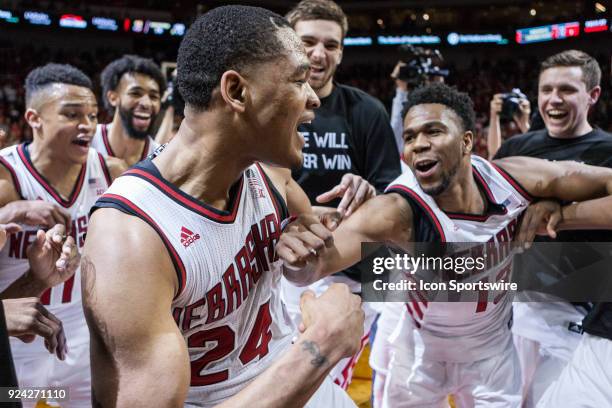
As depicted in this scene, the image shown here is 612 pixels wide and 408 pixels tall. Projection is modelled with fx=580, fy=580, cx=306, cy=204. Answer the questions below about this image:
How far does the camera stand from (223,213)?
163cm

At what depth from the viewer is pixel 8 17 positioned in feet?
53.4

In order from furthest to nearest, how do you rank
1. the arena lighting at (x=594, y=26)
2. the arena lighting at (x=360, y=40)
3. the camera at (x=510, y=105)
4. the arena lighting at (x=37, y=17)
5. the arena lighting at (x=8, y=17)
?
the arena lighting at (x=360, y=40), the arena lighting at (x=37, y=17), the arena lighting at (x=8, y=17), the arena lighting at (x=594, y=26), the camera at (x=510, y=105)

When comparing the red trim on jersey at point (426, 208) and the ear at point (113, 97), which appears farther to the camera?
the ear at point (113, 97)

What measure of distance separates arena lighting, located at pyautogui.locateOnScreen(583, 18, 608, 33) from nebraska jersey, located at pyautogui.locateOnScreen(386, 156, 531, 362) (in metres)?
14.1

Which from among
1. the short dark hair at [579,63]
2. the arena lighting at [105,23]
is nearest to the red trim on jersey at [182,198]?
the short dark hair at [579,63]

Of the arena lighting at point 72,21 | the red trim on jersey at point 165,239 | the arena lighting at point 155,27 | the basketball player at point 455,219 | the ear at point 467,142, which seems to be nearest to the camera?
the red trim on jersey at point 165,239

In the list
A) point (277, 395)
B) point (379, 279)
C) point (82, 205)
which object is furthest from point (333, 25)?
point (277, 395)

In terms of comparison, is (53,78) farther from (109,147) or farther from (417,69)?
(417,69)

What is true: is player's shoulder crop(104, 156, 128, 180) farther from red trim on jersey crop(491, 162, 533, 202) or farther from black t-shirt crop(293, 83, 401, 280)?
red trim on jersey crop(491, 162, 533, 202)

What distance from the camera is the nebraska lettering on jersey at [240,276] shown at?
1585mm

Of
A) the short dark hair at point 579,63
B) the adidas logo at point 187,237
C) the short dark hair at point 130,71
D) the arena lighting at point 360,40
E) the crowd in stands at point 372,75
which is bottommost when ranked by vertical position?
the adidas logo at point 187,237

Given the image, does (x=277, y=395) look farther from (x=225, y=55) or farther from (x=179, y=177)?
(x=225, y=55)

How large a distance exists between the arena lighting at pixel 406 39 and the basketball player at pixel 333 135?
55.0 ft

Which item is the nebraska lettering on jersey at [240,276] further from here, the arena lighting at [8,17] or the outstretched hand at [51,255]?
the arena lighting at [8,17]
